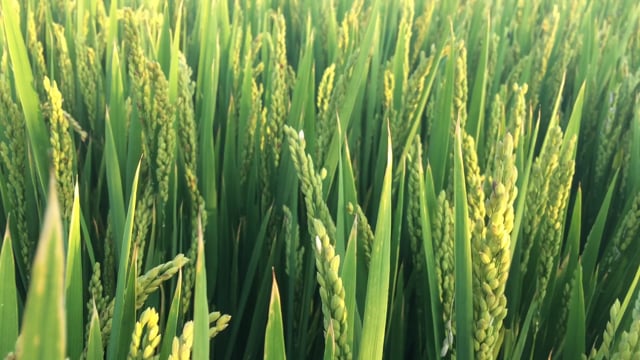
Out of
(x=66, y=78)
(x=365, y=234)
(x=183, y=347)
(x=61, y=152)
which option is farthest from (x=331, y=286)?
(x=66, y=78)

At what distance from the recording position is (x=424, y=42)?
1.33m

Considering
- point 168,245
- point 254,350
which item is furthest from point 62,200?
point 254,350

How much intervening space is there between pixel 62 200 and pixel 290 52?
0.88 metres

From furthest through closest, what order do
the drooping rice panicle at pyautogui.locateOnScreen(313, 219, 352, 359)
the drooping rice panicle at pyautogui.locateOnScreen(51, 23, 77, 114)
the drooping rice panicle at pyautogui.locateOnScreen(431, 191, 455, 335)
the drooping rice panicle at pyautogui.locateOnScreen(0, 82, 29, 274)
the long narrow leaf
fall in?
the drooping rice panicle at pyautogui.locateOnScreen(51, 23, 77, 114) < the drooping rice panicle at pyautogui.locateOnScreen(0, 82, 29, 274) < the drooping rice panicle at pyautogui.locateOnScreen(431, 191, 455, 335) < the drooping rice panicle at pyautogui.locateOnScreen(313, 219, 352, 359) < the long narrow leaf

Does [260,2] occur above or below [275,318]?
above

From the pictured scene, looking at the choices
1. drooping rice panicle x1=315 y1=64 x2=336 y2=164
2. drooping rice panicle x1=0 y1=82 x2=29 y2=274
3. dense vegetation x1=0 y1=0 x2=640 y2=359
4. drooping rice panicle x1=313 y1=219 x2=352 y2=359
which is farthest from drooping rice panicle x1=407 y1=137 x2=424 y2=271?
drooping rice panicle x1=0 y1=82 x2=29 y2=274

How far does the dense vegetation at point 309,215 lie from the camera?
38 centimetres

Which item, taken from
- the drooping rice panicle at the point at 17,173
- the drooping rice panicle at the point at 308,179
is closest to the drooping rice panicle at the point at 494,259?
the drooping rice panicle at the point at 308,179

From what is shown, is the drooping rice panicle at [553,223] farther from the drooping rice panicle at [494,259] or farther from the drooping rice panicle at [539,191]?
the drooping rice panicle at [494,259]

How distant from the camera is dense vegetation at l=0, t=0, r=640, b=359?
0.38 metres

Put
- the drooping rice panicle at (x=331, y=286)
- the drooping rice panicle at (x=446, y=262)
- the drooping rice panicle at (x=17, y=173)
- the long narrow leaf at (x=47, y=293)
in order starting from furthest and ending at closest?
the drooping rice panicle at (x=17, y=173)
the drooping rice panicle at (x=446, y=262)
the drooping rice panicle at (x=331, y=286)
the long narrow leaf at (x=47, y=293)

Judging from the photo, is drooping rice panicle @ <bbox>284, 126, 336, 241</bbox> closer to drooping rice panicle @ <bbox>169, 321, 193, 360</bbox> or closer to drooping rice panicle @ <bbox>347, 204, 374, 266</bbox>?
drooping rice panicle @ <bbox>347, 204, 374, 266</bbox>

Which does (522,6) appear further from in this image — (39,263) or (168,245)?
(39,263)

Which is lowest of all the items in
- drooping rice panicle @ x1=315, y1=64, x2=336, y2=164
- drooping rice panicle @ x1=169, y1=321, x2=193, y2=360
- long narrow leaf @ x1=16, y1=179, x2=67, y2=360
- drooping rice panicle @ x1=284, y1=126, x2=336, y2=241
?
drooping rice panicle @ x1=169, y1=321, x2=193, y2=360
